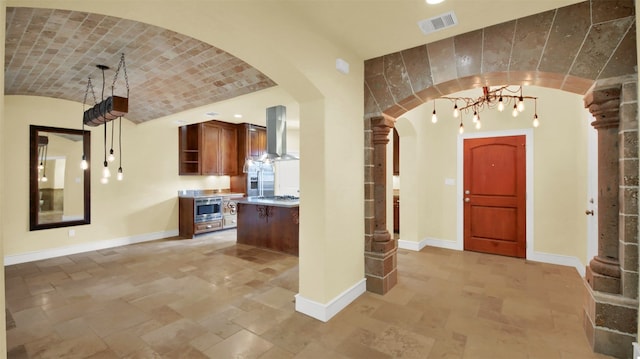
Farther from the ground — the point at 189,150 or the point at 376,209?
the point at 189,150

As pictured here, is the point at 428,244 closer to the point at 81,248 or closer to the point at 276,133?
the point at 276,133

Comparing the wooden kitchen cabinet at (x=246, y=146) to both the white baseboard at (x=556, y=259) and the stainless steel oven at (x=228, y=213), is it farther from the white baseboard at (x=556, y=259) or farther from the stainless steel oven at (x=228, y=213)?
the white baseboard at (x=556, y=259)

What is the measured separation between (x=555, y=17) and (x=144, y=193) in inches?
280

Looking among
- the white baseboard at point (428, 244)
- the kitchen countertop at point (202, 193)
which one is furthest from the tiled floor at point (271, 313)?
the kitchen countertop at point (202, 193)

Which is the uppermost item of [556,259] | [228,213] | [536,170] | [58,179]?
[536,170]

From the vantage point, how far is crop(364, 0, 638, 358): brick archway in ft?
6.92

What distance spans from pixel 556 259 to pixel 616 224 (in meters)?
2.80

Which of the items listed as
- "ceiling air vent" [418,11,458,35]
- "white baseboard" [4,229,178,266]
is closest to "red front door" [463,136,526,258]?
"ceiling air vent" [418,11,458,35]

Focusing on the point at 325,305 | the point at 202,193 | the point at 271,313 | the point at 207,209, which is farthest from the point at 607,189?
the point at 202,193

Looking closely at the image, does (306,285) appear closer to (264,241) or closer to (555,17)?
(264,241)

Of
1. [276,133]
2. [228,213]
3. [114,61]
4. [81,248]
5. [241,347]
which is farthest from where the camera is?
[228,213]

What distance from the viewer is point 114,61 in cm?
327

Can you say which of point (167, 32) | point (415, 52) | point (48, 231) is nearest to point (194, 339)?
point (167, 32)

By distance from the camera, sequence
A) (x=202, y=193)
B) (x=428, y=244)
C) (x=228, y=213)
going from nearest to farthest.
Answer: (x=428, y=244) → (x=228, y=213) → (x=202, y=193)
